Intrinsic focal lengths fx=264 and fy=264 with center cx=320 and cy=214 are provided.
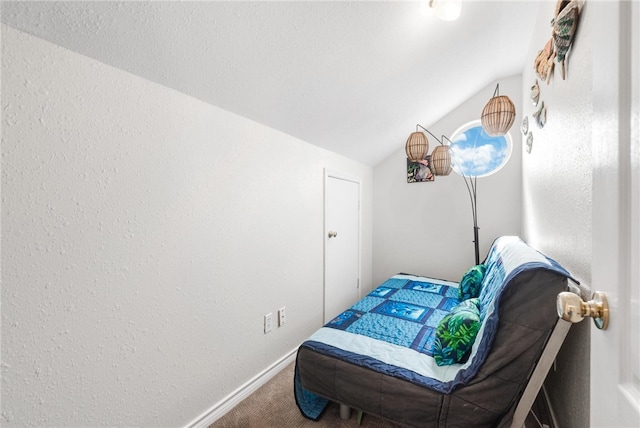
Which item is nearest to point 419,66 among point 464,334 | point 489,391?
point 464,334

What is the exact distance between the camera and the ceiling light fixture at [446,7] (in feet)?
4.48

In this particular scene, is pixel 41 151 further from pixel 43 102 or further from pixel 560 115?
pixel 560 115

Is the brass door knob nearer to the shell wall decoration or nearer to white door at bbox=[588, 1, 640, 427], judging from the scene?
white door at bbox=[588, 1, 640, 427]

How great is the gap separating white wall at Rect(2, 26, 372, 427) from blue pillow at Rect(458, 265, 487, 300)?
1.57 m

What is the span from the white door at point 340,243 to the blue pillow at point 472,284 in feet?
3.74

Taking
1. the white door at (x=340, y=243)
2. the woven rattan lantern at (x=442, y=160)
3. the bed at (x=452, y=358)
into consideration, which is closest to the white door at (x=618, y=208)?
the bed at (x=452, y=358)

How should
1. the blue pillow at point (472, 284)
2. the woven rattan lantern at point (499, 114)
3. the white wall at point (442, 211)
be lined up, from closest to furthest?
the woven rattan lantern at point (499, 114)
the blue pillow at point (472, 284)
the white wall at point (442, 211)

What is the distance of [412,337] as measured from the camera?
159 centimetres

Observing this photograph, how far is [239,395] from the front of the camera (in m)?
1.64

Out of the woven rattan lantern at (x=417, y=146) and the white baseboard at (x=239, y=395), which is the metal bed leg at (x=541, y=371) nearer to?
the woven rattan lantern at (x=417, y=146)

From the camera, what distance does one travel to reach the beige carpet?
4.82 ft

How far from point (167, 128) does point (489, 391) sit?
1.85 meters

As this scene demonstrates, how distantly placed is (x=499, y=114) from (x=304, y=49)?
1223mm

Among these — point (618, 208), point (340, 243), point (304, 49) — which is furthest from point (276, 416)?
point (304, 49)
